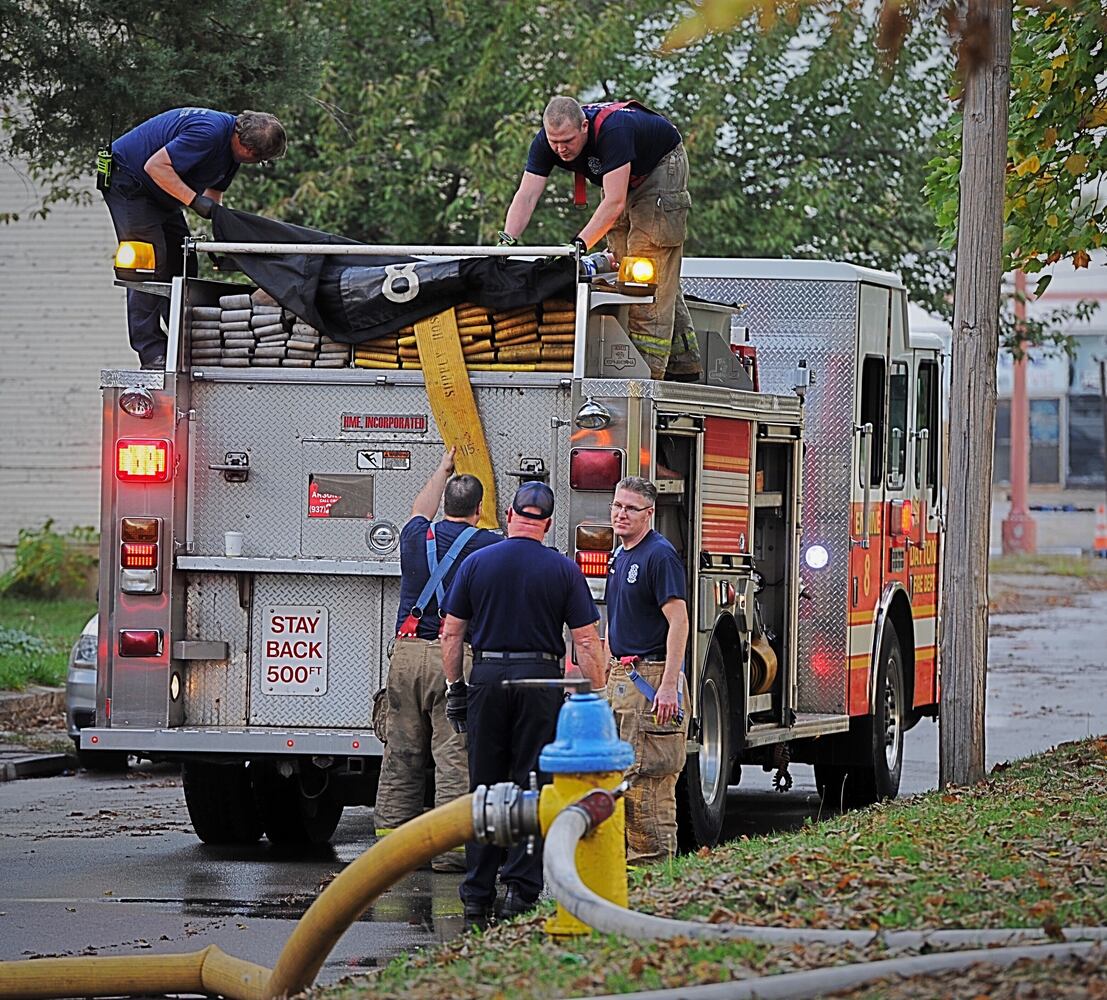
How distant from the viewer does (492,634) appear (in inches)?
350

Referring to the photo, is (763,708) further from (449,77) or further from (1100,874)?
(449,77)

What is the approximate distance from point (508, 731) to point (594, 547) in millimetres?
1330

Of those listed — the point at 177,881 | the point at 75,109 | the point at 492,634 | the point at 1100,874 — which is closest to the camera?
the point at 1100,874

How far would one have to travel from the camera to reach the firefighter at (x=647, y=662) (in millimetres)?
9656

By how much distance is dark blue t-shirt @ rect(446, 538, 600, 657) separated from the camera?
8.87 m

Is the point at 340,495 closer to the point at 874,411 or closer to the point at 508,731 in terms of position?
the point at 508,731

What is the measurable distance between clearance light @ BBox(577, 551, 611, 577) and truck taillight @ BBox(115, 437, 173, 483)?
204 centimetres

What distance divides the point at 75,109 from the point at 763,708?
7560mm

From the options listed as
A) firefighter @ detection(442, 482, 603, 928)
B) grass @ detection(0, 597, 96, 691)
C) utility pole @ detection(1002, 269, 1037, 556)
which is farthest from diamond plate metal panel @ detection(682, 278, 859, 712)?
utility pole @ detection(1002, 269, 1037, 556)

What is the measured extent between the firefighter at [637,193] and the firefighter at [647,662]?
4.29 feet

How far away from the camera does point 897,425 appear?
45.5 ft

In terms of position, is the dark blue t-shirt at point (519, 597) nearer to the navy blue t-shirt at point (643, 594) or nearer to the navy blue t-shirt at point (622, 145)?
the navy blue t-shirt at point (643, 594)

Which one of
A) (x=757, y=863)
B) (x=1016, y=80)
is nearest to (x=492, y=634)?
(x=757, y=863)

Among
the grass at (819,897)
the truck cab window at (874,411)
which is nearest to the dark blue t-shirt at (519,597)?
the grass at (819,897)
